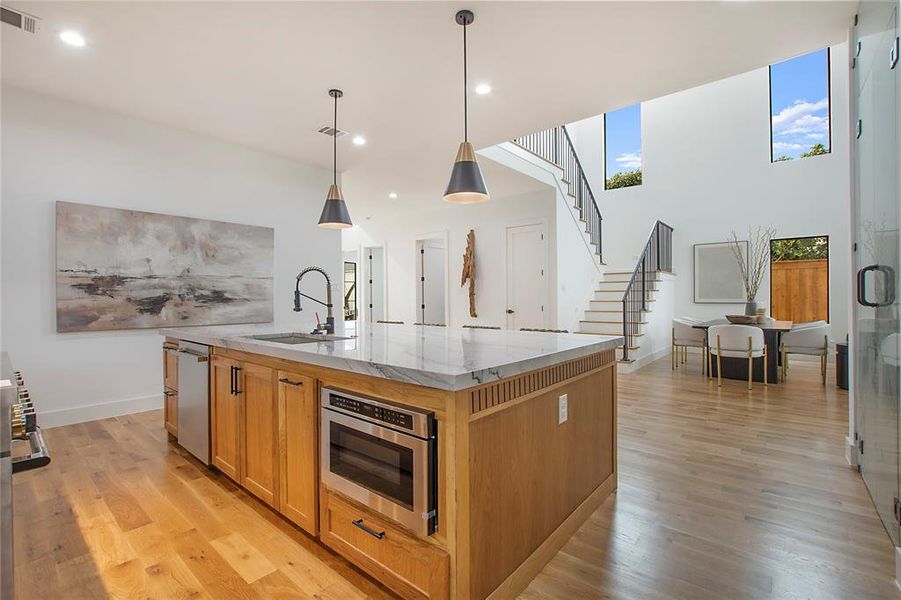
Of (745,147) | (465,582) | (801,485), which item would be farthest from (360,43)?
(745,147)

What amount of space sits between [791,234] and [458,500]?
8445 mm

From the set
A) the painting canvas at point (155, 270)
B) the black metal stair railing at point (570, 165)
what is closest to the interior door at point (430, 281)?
the black metal stair railing at point (570, 165)

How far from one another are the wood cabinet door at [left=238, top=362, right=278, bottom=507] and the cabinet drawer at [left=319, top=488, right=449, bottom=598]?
0.44 meters

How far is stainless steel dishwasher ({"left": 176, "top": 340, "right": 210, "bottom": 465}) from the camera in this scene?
2686 millimetres

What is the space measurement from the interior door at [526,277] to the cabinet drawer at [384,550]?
17.5 feet

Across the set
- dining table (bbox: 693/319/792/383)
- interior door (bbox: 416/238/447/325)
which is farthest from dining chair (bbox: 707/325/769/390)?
interior door (bbox: 416/238/447/325)

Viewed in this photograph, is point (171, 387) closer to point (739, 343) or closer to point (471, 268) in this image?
point (471, 268)

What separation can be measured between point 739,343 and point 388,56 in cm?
481

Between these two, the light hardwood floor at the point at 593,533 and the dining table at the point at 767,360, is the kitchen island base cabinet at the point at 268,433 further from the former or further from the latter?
the dining table at the point at 767,360

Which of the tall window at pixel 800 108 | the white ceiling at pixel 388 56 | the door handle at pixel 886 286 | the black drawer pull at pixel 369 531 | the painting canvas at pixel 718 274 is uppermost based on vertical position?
the tall window at pixel 800 108

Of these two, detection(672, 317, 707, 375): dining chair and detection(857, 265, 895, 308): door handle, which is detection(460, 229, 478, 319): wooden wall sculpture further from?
detection(857, 265, 895, 308): door handle

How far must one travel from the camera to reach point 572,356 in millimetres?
1882

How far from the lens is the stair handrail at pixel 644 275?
6461 millimetres

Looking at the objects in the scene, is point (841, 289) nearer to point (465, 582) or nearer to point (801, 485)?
point (801, 485)
